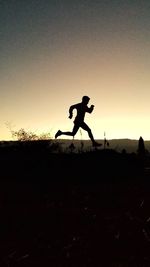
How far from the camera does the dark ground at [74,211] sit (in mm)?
6355

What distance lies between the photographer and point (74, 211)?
Result: 31.1 ft

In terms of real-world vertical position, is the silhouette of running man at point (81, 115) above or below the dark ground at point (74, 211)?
above

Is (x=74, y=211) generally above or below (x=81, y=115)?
below

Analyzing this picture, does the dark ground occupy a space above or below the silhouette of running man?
below

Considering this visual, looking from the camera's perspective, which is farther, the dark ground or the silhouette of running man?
the silhouette of running man

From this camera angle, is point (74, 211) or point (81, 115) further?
point (81, 115)

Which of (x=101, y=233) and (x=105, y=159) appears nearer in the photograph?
(x=101, y=233)

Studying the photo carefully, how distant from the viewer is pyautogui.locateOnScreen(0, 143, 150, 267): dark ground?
636 centimetres

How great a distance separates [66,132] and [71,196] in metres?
6.61

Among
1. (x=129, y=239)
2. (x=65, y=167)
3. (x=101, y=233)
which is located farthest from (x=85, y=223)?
(x=65, y=167)

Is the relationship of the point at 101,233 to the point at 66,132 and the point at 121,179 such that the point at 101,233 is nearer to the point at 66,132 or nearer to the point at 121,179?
the point at 121,179

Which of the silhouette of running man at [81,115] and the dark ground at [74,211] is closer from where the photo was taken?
the dark ground at [74,211]

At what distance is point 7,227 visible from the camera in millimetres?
7957

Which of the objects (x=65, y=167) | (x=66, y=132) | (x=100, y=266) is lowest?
(x=100, y=266)
